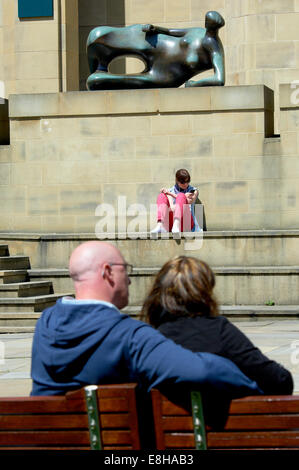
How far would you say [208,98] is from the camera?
15.1m

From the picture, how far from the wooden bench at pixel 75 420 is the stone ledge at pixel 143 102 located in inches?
454

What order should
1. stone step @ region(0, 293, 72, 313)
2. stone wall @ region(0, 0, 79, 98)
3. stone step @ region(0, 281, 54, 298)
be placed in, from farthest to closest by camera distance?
stone wall @ region(0, 0, 79, 98) → stone step @ region(0, 281, 54, 298) → stone step @ region(0, 293, 72, 313)

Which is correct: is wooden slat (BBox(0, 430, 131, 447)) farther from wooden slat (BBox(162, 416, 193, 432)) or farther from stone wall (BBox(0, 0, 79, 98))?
stone wall (BBox(0, 0, 79, 98))

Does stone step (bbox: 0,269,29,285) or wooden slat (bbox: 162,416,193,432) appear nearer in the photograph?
wooden slat (bbox: 162,416,193,432)

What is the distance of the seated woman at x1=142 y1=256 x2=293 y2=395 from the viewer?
4141 millimetres

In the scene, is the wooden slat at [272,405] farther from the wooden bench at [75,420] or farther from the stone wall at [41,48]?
the stone wall at [41,48]

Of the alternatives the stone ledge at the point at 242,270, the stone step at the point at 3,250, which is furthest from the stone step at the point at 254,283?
the stone step at the point at 3,250

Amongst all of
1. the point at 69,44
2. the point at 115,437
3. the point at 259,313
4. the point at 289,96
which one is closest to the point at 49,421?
the point at 115,437

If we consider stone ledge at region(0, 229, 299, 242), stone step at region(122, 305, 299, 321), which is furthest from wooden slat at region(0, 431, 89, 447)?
stone ledge at region(0, 229, 299, 242)

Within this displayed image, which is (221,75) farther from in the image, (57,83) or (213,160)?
(57,83)

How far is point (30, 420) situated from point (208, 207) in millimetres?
11286

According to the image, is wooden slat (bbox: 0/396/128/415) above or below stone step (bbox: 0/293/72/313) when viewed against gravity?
above

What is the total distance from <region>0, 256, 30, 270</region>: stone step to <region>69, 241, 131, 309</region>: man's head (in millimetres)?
10128
